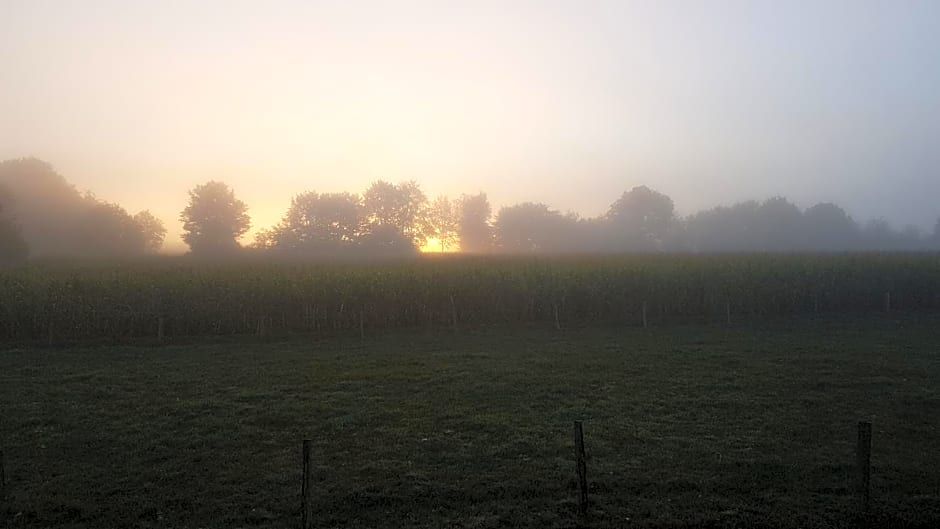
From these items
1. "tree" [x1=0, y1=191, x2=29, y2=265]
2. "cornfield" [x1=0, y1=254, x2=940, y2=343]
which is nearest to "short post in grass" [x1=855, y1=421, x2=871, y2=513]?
"cornfield" [x1=0, y1=254, x2=940, y2=343]

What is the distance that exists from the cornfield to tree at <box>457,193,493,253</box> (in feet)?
189

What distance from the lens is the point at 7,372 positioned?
19.8 metres

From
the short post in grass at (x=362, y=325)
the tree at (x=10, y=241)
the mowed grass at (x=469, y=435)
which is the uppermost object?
the tree at (x=10, y=241)

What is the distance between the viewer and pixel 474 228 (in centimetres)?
9538

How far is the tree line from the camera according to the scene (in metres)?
65.0

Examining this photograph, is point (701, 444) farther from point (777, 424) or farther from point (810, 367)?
point (810, 367)

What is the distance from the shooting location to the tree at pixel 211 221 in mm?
72500

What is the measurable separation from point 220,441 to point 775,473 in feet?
35.7

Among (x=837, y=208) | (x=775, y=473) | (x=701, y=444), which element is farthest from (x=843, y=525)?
(x=837, y=208)

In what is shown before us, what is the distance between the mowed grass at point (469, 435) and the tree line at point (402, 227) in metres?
45.6

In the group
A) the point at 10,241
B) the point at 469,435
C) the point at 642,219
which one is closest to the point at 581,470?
the point at 469,435

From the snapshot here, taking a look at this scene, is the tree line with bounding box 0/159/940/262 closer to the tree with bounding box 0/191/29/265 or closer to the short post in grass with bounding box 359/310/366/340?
the tree with bounding box 0/191/29/265

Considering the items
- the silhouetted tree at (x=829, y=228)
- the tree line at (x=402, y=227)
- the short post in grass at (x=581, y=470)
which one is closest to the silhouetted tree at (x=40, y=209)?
the tree line at (x=402, y=227)

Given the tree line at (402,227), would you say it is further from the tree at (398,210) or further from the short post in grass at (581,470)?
the short post in grass at (581,470)
